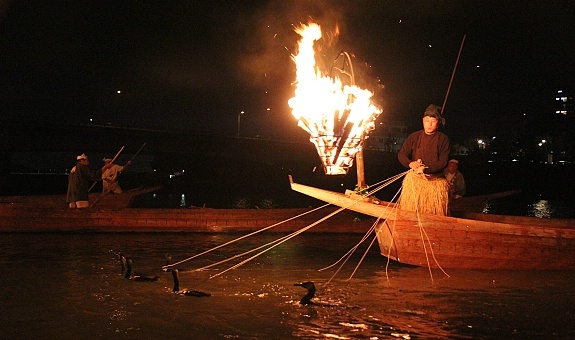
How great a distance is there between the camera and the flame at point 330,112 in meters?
11.4

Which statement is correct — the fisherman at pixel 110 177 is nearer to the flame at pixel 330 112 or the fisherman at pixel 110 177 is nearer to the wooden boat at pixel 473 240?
the flame at pixel 330 112

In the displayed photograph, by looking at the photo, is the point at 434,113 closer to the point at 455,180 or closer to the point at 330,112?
the point at 330,112

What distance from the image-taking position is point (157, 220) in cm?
1958

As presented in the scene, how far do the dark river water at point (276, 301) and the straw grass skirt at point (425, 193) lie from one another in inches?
43.5

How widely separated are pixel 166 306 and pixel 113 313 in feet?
2.30

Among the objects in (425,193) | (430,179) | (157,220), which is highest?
(430,179)

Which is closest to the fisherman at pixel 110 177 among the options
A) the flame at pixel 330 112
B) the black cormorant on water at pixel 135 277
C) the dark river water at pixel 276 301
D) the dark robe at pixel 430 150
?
the dark river water at pixel 276 301

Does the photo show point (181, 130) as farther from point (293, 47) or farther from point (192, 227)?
point (293, 47)

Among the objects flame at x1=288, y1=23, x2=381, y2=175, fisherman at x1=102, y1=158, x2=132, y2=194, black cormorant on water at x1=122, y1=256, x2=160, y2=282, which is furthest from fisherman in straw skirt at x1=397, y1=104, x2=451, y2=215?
fisherman at x1=102, y1=158, x2=132, y2=194

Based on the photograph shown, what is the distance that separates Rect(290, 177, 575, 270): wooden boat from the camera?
11.7 m

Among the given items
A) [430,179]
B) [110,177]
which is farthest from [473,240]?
[110,177]

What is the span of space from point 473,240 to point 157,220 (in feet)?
33.7

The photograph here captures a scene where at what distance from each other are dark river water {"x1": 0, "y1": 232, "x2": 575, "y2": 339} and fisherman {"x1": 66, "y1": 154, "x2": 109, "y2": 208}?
4.28 meters

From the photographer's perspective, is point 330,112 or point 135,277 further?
point 330,112
